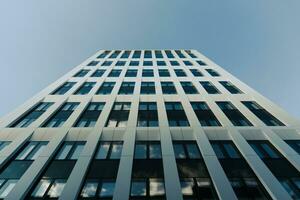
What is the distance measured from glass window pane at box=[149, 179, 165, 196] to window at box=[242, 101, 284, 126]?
11854mm

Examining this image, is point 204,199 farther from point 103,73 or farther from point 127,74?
point 103,73

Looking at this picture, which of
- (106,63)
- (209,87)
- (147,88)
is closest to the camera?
(147,88)

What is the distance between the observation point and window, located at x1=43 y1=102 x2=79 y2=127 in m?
15.7

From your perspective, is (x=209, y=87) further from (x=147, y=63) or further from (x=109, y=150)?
(x=109, y=150)

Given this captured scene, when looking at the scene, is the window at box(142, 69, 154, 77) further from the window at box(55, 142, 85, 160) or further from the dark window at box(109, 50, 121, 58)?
the window at box(55, 142, 85, 160)

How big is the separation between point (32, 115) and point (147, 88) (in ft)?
41.6

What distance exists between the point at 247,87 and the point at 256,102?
2.86 meters

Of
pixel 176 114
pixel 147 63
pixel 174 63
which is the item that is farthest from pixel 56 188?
pixel 174 63

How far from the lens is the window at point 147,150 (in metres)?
12.4

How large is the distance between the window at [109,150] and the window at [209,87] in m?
13.0

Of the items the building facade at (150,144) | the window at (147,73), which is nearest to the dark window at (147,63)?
the window at (147,73)

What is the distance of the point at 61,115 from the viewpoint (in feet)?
54.9

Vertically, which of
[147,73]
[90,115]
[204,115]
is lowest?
[204,115]

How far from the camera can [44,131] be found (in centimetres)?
1422
